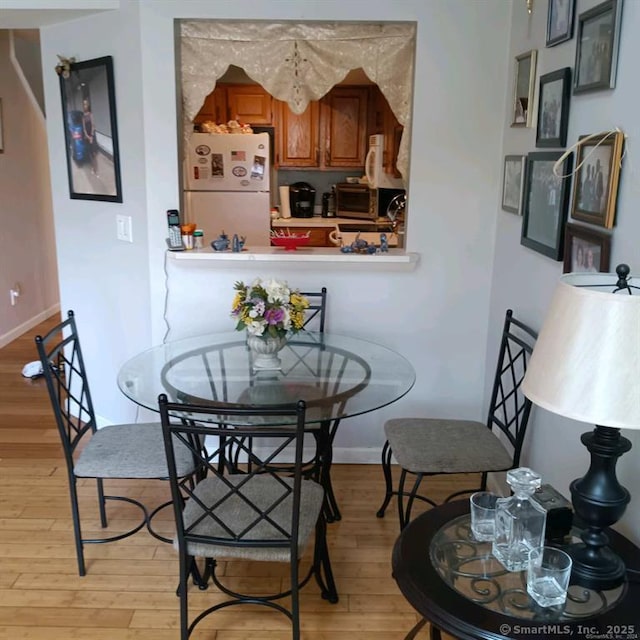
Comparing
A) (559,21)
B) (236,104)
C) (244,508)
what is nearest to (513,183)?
(559,21)

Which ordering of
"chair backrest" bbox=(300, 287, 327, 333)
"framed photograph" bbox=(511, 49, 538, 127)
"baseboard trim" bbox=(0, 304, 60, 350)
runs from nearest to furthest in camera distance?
"framed photograph" bbox=(511, 49, 538, 127)
"chair backrest" bbox=(300, 287, 327, 333)
"baseboard trim" bbox=(0, 304, 60, 350)

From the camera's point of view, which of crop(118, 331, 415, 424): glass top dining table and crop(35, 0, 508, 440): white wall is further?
crop(35, 0, 508, 440): white wall

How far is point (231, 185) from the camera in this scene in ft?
15.1

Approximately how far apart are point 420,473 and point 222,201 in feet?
9.52

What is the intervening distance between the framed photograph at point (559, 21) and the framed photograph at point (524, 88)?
0.19 m

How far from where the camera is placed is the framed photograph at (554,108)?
2.13 meters

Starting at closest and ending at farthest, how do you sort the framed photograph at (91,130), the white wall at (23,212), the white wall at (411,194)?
the white wall at (411,194)
the framed photograph at (91,130)
the white wall at (23,212)

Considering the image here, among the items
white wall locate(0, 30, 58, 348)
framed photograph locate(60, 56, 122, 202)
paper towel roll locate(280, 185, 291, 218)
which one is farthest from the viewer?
paper towel roll locate(280, 185, 291, 218)

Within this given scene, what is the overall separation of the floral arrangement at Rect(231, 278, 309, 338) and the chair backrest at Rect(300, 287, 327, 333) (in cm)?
55

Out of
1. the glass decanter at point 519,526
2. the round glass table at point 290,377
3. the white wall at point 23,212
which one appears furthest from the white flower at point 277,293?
the white wall at point 23,212

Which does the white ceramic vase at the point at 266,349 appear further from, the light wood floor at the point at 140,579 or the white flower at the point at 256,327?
the light wood floor at the point at 140,579

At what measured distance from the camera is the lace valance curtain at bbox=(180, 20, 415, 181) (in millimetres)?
2924

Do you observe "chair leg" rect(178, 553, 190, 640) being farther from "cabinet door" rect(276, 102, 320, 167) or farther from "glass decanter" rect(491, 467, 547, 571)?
"cabinet door" rect(276, 102, 320, 167)

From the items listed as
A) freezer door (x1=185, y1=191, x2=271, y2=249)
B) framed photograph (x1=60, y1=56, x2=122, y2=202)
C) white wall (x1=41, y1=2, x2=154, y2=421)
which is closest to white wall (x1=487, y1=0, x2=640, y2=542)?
white wall (x1=41, y1=2, x2=154, y2=421)
